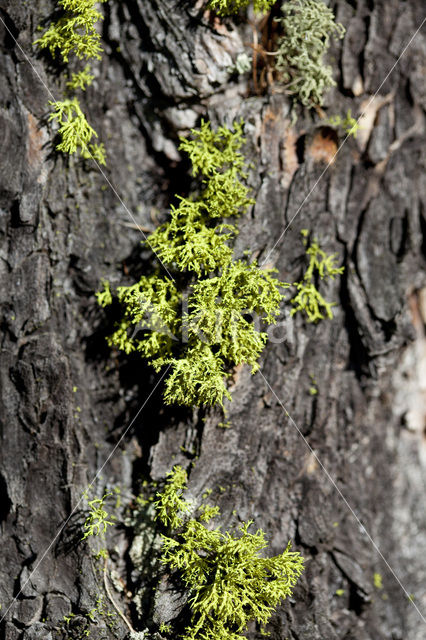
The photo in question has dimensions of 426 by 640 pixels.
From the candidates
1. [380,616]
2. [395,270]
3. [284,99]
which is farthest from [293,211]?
[380,616]

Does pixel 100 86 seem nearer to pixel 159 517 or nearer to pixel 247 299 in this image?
pixel 247 299

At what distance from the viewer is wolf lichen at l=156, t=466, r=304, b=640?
2459 millimetres

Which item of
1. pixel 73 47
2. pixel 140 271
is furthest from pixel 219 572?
pixel 73 47

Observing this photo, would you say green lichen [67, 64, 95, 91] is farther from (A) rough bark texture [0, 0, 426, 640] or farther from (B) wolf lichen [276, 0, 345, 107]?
(B) wolf lichen [276, 0, 345, 107]

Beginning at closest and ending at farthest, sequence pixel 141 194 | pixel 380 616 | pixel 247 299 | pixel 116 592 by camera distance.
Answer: pixel 247 299
pixel 116 592
pixel 141 194
pixel 380 616

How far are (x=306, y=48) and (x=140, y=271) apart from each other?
5.14ft

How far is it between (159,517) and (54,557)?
60 cm

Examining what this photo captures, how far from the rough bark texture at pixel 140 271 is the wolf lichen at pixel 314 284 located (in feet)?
0.27

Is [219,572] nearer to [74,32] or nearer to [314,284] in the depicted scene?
[314,284]

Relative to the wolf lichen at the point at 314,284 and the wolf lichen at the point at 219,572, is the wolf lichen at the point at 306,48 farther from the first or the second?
the wolf lichen at the point at 219,572

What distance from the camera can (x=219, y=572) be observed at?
2488mm

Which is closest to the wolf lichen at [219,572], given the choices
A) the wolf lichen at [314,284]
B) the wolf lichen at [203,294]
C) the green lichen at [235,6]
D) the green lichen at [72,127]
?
the wolf lichen at [203,294]

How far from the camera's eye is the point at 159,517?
2684mm

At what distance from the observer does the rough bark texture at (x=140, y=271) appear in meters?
2.70
